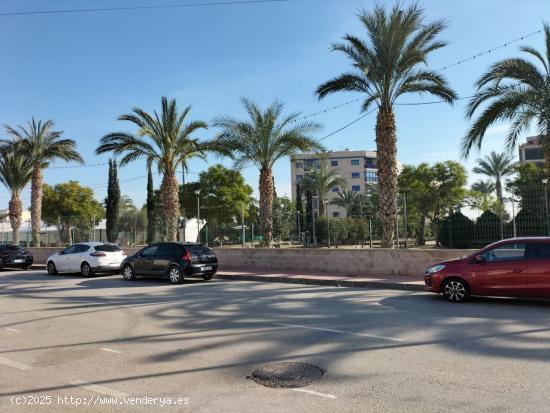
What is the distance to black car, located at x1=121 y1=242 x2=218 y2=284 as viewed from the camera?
56.6ft

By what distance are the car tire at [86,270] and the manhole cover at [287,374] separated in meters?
16.5

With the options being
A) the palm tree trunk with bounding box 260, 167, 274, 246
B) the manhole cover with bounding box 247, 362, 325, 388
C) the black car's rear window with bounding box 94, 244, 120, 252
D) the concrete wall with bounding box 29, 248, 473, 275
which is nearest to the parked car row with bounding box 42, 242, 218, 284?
the black car's rear window with bounding box 94, 244, 120, 252

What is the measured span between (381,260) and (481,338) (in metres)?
10.3

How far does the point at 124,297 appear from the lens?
44.2ft

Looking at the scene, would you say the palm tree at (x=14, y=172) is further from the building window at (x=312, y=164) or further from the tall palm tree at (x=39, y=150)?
the building window at (x=312, y=164)

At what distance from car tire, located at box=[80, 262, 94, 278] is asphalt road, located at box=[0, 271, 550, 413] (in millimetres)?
8531

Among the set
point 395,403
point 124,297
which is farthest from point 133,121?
point 395,403

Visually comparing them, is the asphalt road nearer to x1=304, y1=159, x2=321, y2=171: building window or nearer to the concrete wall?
the concrete wall

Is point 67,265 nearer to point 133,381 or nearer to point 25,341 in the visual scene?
point 25,341

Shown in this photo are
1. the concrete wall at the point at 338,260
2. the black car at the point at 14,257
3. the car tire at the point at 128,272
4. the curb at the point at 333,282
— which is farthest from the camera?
the black car at the point at 14,257

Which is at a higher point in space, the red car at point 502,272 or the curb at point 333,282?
the red car at point 502,272

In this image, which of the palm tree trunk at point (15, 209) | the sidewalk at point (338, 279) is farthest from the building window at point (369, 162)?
the sidewalk at point (338, 279)

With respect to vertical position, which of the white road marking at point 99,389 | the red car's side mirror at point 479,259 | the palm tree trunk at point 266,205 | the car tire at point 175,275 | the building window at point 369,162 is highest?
the building window at point 369,162

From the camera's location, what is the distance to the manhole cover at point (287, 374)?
5590 millimetres
